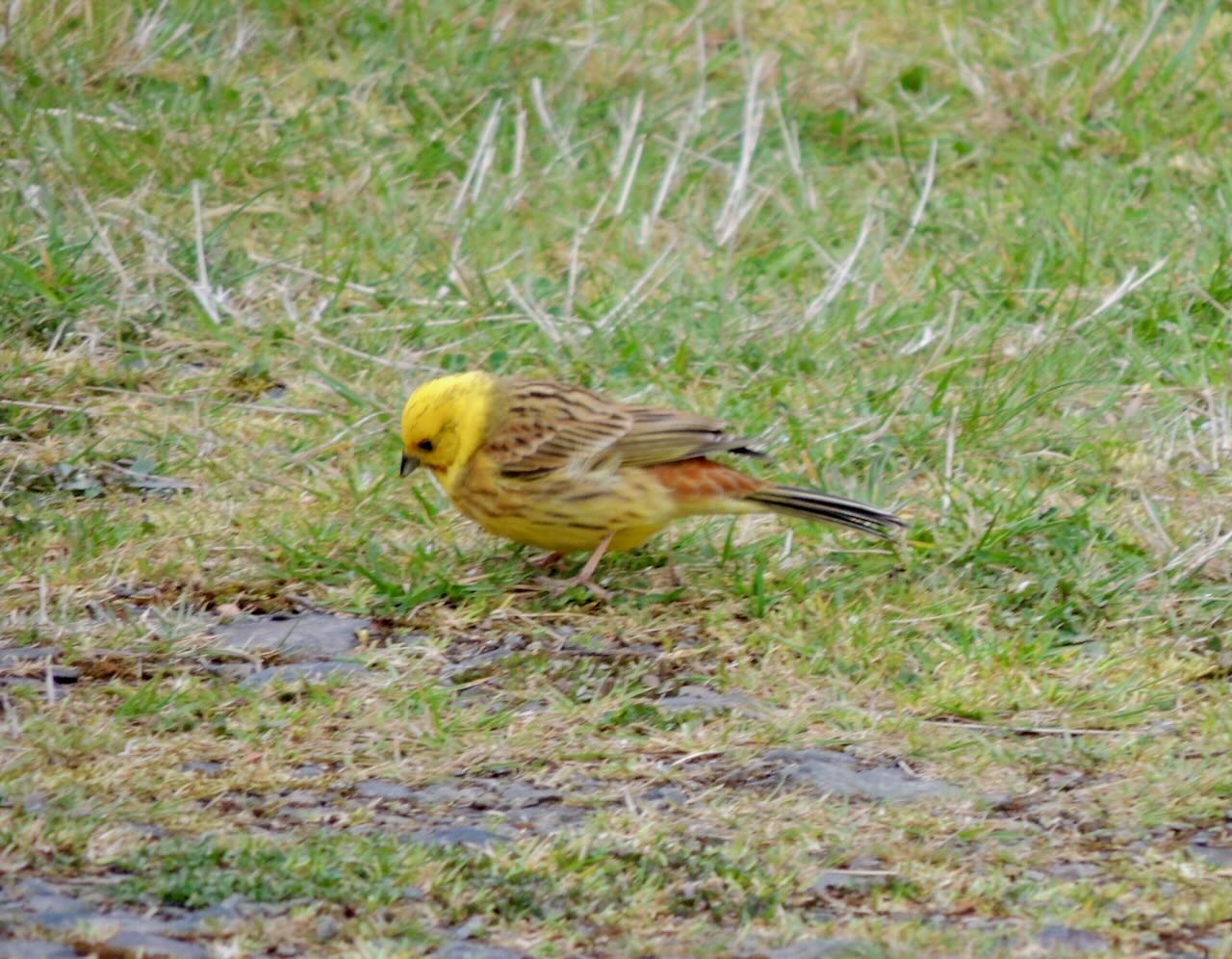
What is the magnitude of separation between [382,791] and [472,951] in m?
0.79

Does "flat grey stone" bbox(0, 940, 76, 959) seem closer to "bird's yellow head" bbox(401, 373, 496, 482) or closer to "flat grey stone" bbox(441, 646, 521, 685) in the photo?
"flat grey stone" bbox(441, 646, 521, 685)

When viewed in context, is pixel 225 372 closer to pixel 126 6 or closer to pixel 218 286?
pixel 218 286

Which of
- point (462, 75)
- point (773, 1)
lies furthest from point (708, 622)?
point (773, 1)

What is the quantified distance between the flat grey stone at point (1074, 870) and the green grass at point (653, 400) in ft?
0.11

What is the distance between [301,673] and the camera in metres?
4.78

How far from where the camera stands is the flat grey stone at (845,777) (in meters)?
4.30

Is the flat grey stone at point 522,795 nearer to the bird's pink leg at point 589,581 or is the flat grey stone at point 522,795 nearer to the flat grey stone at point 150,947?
the flat grey stone at point 150,947

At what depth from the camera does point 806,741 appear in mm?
4566

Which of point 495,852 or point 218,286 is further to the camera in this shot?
point 218,286

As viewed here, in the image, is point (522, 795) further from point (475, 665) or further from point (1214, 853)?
point (1214, 853)

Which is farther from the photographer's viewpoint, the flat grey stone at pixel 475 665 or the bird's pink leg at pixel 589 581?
the bird's pink leg at pixel 589 581

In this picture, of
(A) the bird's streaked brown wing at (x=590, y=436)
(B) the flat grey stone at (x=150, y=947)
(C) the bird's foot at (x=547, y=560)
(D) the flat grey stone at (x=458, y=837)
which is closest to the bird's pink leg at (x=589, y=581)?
(C) the bird's foot at (x=547, y=560)

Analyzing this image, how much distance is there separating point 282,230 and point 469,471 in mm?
2353

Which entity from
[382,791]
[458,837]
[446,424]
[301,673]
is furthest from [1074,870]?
[446,424]
